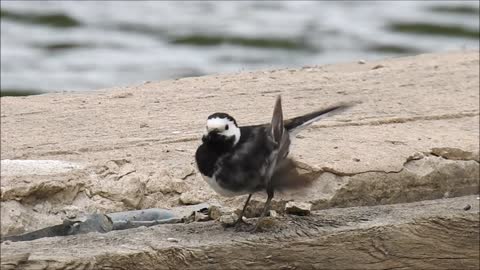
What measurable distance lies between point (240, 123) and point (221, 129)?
0.87 metres

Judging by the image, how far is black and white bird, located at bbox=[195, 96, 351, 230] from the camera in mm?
4449

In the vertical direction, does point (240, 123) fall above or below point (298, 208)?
above

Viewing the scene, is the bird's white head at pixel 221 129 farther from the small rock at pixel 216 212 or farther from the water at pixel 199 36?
the water at pixel 199 36

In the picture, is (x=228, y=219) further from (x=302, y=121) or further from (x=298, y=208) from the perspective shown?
(x=302, y=121)

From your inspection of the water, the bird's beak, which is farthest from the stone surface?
the water

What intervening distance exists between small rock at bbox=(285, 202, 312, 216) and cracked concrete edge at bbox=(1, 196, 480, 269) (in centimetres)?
3

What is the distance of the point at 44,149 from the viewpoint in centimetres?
493

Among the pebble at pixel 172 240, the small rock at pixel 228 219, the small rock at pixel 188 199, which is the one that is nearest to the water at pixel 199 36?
the small rock at pixel 188 199

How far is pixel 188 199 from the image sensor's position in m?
4.79

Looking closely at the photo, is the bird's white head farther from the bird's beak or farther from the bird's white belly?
the bird's white belly

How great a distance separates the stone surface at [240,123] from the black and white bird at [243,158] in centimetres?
11

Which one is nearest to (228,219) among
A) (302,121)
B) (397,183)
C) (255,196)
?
(255,196)

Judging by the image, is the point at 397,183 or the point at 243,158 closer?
the point at 243,158

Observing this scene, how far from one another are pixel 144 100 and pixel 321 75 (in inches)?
33.5
